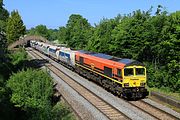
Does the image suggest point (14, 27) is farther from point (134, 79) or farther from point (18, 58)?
point (134, 79)

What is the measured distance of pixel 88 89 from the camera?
3406cm

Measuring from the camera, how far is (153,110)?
2523 cm

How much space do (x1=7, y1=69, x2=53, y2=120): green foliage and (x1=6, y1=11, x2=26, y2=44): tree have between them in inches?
2681

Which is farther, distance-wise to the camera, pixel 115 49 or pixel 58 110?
pixel 115 49

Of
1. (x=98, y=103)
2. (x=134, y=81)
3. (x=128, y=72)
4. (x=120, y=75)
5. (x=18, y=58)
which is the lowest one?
(x=98, y=103)

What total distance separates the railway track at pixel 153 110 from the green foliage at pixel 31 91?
6819 millimetres

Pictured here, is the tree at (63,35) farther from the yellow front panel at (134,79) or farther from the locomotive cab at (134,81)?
the yellow front panel at (134,79)

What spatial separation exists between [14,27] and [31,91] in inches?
2782

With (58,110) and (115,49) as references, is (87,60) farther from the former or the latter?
(58,110)

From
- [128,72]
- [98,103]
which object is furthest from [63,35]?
[98,103]

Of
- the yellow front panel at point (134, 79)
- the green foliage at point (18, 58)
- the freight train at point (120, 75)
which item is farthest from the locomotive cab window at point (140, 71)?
the green foliage at point (18, 58)

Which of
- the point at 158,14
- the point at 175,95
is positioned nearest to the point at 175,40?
the point at 175,95

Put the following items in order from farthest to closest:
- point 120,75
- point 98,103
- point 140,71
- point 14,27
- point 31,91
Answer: point 14,27 → point 140,71 → point 120,75 → point 98,103 → point 31,91

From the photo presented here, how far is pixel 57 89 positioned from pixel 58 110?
9.29 metres
